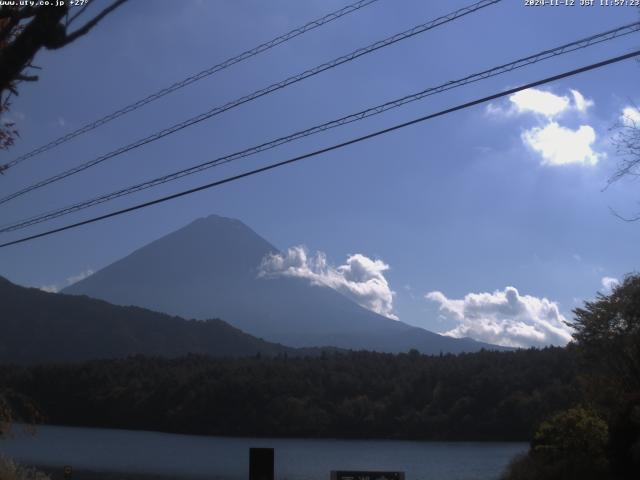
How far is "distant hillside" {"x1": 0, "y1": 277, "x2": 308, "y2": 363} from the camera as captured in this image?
146125mm

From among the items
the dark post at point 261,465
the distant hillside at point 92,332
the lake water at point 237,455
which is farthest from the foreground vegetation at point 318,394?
the dark post at point 261,465

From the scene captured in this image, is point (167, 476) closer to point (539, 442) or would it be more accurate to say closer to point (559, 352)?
point (539, 442)

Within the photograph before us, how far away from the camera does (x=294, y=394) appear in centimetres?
10100

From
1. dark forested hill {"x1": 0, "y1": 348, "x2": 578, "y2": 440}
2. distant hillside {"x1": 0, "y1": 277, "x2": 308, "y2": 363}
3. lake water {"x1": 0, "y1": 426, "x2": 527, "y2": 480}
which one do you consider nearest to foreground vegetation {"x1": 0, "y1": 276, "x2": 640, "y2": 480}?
A: dark forested hill {"x1": 0, "y1": 348, "x2": 578, "y2": 440}

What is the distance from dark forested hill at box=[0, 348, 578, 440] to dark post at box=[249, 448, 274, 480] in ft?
250

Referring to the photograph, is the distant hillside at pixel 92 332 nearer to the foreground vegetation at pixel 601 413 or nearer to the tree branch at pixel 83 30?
the foreground vegetation at pixel 601 413

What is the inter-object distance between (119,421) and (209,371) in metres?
13.5

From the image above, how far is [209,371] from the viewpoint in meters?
105

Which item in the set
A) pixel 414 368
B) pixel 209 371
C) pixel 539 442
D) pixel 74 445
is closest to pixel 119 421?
pixel 209 371

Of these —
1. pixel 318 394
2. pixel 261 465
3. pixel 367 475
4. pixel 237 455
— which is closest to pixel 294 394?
pixel 318 394

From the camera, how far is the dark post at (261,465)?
10.7 meters

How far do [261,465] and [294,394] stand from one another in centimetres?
9197

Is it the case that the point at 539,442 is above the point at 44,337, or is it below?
below

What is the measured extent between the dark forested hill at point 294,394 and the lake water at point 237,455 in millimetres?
5128
